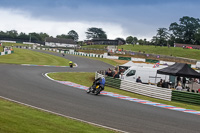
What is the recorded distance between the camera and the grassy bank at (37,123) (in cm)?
742

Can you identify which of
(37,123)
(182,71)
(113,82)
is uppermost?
(182,71)

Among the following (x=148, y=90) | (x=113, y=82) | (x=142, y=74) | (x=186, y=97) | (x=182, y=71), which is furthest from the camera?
(x=142, y=74)

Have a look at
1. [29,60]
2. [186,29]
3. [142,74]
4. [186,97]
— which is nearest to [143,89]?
[186,97]

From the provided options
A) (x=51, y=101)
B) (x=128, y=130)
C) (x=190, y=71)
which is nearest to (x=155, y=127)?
(x=128, y=130)

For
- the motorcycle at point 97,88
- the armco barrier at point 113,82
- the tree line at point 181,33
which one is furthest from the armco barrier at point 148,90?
the tree line at point 181,33

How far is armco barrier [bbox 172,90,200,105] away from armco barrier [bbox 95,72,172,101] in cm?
40

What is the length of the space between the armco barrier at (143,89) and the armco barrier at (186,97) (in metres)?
0.40

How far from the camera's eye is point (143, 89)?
20734 mm

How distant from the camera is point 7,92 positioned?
14766 mm

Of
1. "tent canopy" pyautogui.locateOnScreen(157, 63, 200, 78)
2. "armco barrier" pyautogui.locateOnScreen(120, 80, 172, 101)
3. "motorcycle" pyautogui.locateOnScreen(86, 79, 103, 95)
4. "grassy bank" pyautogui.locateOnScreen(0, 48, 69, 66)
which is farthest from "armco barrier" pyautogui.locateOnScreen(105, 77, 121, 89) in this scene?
"grassy bank" pyautogui.locateOnScreen(0, 48, 69, 66)

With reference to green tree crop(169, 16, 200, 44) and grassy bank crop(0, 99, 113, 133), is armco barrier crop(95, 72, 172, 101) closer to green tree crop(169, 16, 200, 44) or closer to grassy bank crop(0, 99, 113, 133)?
grassy bank crop(0, 99, 113, 133)

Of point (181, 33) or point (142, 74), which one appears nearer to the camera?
point (142, 74)

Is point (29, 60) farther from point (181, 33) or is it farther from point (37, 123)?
point (181, 33)

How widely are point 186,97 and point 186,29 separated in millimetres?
134038
